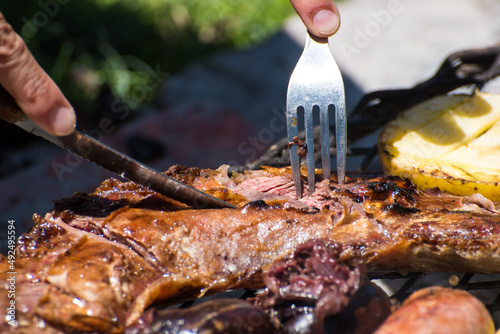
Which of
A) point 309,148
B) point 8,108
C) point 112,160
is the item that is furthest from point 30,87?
point 309,148

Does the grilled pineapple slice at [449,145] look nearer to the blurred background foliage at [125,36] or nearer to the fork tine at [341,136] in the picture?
the fork tine at [341,136]

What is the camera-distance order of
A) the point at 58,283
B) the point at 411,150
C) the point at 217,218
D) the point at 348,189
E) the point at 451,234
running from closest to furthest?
the point at 58,283, the point at 451,234, the point at 217,218, the point at 348,189, the point at 411,150

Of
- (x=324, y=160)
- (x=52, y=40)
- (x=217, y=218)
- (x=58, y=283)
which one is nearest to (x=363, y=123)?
(x=324, y=160)

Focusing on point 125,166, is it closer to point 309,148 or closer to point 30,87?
point 30,87

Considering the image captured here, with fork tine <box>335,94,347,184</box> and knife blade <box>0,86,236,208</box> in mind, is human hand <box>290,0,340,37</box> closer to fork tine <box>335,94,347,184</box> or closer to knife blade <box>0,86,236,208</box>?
fork tine <box>335,94,347,184</box>

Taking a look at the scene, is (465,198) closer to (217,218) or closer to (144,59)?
(217,218)

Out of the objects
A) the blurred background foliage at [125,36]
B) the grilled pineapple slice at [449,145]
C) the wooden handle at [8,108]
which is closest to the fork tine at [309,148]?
the grilled pineapple slice at [449,145]
